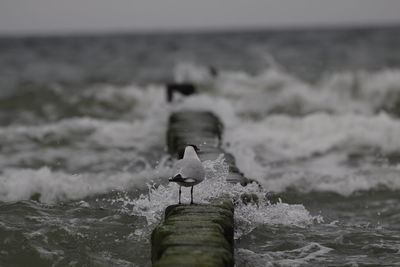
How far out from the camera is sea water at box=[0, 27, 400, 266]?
17.9ft

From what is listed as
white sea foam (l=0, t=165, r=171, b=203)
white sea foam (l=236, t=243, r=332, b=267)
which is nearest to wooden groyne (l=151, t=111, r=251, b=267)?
white sea foam (l=236, t=243, r=332, b=267)

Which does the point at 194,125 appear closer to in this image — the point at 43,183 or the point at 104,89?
the point at 43,183

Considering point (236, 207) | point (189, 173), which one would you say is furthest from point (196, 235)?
point (236, 207)

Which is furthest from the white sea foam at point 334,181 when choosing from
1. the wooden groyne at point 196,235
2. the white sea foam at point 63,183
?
the wooden groyne at point 196,235

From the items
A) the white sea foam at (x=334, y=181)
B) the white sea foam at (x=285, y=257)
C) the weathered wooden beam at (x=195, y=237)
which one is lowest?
the white sea foam at (x=285, y=257)

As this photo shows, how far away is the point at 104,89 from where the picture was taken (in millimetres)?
18797

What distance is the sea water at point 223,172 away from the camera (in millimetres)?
5453

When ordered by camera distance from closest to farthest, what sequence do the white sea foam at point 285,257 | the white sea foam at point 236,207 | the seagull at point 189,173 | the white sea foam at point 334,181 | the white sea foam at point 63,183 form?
the seagull at point 189,173 < the white sea foam at point 285,257 < the white sea foam at point 236,207 < the white sea foam at point 63,183 < the white sea foam at point 334,181

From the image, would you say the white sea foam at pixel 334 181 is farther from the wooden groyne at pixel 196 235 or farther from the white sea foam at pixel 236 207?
the wooden groyne at pixel 196 235

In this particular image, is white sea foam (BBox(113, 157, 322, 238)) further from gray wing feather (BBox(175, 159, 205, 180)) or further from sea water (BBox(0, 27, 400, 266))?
gray wing feather (BBox(175, 159, 205, 180))

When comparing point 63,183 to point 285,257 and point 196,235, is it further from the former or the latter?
point 196,235

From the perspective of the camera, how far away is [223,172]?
20.4ft

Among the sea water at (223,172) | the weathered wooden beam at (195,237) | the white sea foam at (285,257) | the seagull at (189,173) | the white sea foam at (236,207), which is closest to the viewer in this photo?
the weathered wooden beam at (195,237)

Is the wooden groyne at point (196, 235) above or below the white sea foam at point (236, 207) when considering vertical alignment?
below
